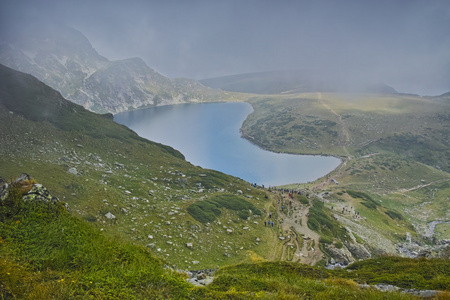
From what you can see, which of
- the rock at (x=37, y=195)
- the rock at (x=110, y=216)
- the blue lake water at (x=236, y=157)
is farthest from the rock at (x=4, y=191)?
the blue lake water at (x=236, y=157)

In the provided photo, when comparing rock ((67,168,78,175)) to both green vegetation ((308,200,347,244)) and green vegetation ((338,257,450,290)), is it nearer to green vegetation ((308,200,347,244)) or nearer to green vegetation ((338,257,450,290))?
green vegetation ((338,257,450,290))

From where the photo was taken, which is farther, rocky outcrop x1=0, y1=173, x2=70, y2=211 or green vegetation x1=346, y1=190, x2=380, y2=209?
green vegetation x1=346, y1=190, x2=380, y2=209

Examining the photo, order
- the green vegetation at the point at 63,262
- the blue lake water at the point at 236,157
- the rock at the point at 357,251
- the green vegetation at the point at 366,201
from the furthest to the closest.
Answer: the blue lake water at the point at 236,157
the green vegetation at the point at 366,201
the rock at the point at 357,251
the green vegetation at the point at 63,262

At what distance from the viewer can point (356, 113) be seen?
637ft

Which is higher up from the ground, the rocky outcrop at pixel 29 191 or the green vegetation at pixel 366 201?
the green vegetation at pixel 366 201

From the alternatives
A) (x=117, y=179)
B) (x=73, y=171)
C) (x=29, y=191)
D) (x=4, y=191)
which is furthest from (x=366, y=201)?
(x=4, y=191)

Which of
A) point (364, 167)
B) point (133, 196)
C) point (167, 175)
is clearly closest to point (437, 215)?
point (364, 167)

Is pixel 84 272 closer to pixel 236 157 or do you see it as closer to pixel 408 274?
pixel 408 274

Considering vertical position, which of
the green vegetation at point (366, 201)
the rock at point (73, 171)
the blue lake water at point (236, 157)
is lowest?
the rock at point (73, 171)

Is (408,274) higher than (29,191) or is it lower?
lower

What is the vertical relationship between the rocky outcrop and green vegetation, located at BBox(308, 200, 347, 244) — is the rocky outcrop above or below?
below

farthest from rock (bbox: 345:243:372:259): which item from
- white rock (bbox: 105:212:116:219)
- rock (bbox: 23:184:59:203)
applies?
rock (bbox: 23:184:59:203)

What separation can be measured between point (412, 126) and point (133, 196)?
679ft

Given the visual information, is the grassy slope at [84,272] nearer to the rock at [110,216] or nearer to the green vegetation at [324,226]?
the rock at [110,216]
